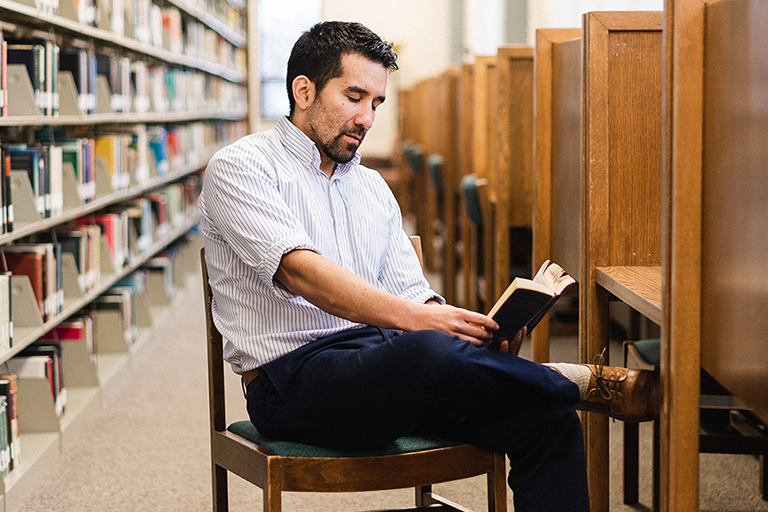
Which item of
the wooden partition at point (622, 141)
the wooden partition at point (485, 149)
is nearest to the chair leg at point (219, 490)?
the wooden partition at point (622, 141)

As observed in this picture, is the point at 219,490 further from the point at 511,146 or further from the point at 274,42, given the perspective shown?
the point at 274,42

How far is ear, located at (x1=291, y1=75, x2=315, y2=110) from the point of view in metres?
1.64

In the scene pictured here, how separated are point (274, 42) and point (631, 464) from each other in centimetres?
811

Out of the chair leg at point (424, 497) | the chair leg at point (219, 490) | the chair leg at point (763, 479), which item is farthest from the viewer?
the chair leg at point (763, 479)

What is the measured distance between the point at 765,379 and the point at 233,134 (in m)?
7.68

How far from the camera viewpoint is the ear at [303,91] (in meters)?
1.64

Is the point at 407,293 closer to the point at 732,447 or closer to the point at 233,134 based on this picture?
the point at 732,447

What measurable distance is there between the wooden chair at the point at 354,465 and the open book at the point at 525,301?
0.20 metres

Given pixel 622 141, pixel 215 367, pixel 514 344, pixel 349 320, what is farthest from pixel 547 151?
pixel 215 367

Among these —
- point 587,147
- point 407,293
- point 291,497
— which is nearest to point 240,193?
point 407,293

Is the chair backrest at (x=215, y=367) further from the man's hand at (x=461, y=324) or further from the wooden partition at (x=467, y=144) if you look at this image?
the wooden partition at (x=467, y=144)

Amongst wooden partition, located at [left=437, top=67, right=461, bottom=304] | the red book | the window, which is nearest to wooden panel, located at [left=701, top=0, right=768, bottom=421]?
the red book

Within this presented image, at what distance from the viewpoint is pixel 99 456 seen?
2.56 m

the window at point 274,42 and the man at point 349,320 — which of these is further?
the window at point 274,42
